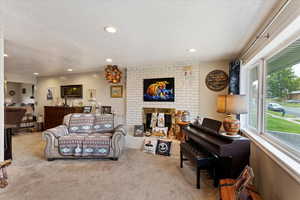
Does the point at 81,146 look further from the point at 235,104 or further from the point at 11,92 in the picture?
the point at 11,92

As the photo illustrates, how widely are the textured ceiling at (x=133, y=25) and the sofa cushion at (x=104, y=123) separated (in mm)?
1635

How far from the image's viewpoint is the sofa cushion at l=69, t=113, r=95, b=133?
3473mm

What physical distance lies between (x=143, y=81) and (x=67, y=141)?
7.77ft

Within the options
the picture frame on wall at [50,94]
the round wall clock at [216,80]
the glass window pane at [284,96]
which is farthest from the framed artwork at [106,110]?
the glass window pane at [284,96]

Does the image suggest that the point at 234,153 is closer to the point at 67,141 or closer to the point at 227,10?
the point at 227,10

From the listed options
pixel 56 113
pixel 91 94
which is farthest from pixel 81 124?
pixel 56 113

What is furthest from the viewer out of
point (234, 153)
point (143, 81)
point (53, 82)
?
point (53, 82)

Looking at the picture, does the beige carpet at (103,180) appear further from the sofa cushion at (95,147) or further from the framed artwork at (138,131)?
the framed artwork at (138,131)

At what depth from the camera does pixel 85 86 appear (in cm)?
529

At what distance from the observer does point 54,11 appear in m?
1.52

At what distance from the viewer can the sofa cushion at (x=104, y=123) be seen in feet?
11.6

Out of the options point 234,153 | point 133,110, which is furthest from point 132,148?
point 234,153

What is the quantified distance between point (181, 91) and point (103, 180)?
2.62 m

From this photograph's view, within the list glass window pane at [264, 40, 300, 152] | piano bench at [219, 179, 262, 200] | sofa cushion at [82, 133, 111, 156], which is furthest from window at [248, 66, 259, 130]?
sofa cushion at [82, 133, 111, 156]
